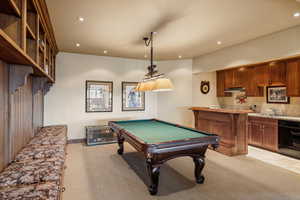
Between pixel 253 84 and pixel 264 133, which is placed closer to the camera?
pixel 264 133

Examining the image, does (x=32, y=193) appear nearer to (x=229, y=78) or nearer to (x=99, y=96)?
(x=99, y=96)

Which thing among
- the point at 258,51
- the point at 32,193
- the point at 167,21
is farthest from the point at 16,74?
the point at 258,51

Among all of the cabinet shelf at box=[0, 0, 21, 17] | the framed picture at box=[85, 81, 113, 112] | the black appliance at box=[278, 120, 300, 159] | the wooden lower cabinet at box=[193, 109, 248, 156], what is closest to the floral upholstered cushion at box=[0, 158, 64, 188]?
the cabinet shelf at box=[0, 0, 21, 17]

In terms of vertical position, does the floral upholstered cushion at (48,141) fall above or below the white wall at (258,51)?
below

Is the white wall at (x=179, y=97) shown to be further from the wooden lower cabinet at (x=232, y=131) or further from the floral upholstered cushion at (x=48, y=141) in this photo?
the floral upholstered cushion at (x=48, y=141)

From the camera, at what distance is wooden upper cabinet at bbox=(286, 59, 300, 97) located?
3.97 metres

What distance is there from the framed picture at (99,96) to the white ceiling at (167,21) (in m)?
1.35

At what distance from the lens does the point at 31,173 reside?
182 centimetres

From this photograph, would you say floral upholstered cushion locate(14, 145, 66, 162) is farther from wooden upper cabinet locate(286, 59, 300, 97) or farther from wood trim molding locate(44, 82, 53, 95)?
wooden upper cabinet locate(286, 59, 300, 97)

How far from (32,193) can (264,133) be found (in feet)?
17.1

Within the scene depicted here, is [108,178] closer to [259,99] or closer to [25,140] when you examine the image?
[25,140]

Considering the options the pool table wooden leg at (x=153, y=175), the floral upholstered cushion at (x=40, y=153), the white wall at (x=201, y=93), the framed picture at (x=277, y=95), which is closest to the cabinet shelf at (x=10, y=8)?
the floral upholstered cushion at (x=40, y=153)

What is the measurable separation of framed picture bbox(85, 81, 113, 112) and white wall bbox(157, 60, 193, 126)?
6.59ft

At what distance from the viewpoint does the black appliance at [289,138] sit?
12.8 feet
